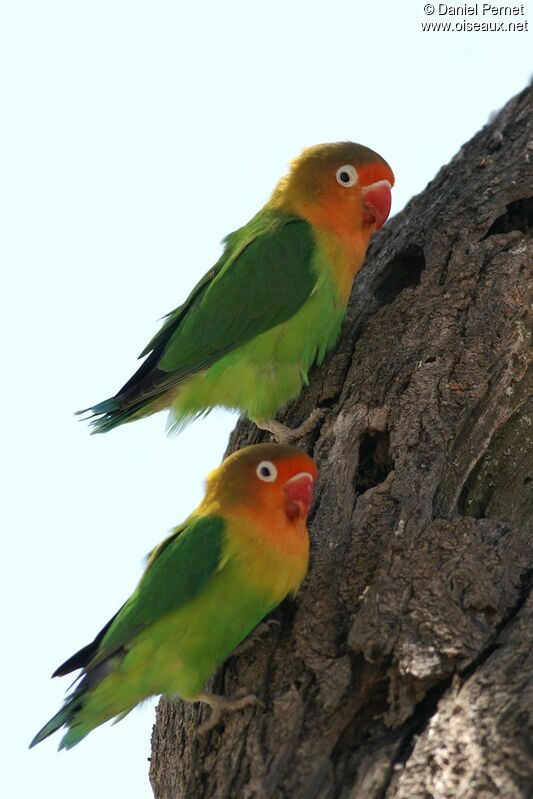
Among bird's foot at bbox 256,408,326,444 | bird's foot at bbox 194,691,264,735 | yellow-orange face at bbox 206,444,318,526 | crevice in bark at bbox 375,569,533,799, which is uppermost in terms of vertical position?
bird's foot at bbox 256,408,326,444

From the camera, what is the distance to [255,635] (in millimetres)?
4293

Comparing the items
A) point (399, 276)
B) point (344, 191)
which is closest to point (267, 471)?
point (399, 276)

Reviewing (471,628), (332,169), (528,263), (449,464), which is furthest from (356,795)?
(332,169)

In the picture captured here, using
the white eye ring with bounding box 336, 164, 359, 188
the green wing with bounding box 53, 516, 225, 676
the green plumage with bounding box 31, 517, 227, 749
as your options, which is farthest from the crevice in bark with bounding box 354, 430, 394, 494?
the white eye ring with bounding box 336, 164, 359, 188

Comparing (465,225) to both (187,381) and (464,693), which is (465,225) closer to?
(187,381)

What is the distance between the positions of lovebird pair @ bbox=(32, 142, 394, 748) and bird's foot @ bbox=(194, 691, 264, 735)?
0.30 ft

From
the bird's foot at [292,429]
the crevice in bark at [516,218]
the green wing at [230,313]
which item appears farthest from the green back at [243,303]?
the crevice in bark at [516,218]

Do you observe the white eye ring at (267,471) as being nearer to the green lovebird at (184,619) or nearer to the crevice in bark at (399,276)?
the green lovebird at (184,619)

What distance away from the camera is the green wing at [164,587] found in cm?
426

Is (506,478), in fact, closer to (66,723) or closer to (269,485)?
(269,485)

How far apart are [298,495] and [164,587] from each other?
719mm

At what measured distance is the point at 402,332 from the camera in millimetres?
5391

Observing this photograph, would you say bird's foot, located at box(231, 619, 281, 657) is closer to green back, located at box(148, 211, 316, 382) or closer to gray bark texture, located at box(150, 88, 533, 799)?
gray bark texture, located at box(150, 88, 533, 799)

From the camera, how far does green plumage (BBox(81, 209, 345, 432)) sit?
5.75 metres
